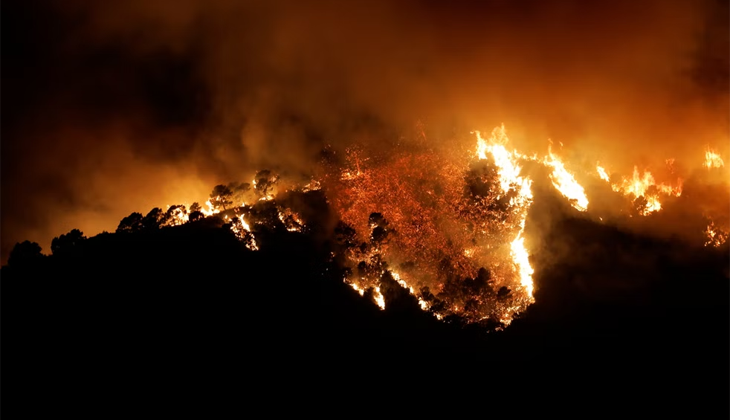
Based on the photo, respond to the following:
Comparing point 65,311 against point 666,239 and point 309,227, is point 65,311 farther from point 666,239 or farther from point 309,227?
point 666,239

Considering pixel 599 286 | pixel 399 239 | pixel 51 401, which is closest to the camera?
pixel 51 401

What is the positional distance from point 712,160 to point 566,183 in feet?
34.0

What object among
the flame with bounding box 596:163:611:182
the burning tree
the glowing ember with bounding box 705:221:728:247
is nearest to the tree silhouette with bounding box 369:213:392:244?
the burning tree

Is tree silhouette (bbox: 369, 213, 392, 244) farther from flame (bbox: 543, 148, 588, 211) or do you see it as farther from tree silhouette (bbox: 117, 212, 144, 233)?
tree silhouette (bbox: 117, 212, 144, 233)

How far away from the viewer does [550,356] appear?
1187 inches

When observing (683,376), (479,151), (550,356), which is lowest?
(683,376)

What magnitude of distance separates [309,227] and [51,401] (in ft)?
84.0

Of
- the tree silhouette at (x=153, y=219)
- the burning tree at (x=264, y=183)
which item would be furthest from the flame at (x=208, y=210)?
the burning tree at (x=264, y=183)

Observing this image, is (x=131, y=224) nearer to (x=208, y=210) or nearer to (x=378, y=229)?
(x=208, y=210)

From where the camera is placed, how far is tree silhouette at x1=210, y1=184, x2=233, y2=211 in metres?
53.6

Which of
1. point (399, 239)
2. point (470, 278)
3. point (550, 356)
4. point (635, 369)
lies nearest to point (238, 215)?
point (399, 239)

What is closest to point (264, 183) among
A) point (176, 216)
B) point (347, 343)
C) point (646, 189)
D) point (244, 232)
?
point (176, 216)

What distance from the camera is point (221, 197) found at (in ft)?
176

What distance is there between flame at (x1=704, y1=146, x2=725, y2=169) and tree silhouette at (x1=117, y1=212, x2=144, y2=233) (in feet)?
165
